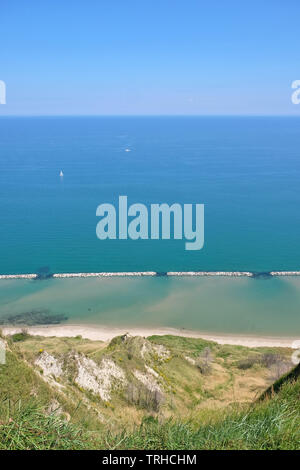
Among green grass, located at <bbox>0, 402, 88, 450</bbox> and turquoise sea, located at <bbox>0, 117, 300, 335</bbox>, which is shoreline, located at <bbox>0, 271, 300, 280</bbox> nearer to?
turquoise sea, located at <bbox>0, 117, 300, 335</bbox>

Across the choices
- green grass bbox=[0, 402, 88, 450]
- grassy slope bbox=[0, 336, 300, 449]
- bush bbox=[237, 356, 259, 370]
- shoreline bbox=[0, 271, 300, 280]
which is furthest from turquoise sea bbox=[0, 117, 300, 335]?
green grass bbox=[0, 402, 88, 450]

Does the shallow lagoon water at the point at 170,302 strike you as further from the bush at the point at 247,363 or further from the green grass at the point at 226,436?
the green grass at the point at 226,436

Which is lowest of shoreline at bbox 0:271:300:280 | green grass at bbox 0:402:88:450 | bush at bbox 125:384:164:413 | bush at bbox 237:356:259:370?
bush at bbox 237:356:259:370

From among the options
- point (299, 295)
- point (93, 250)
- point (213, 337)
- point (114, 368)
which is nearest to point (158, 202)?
point (93, 250)

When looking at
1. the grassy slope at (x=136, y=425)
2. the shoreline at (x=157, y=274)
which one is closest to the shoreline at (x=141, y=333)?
the shoreline at (x=157, y=274)
